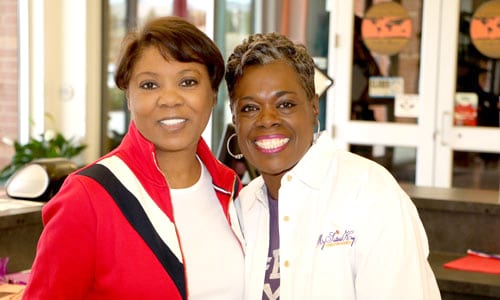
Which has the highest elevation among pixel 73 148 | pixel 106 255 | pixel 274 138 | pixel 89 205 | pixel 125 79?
pixel 125 79

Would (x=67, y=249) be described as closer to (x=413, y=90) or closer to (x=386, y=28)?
(x=413, y=90)

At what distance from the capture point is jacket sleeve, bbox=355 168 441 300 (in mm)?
1658

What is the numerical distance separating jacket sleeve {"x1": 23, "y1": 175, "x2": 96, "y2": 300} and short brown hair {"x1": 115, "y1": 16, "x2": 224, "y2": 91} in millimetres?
341

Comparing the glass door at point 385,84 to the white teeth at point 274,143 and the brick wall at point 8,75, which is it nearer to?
the brick wall at point 8,75

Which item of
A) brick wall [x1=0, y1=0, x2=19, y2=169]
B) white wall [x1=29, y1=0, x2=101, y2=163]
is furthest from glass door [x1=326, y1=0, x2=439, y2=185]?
brick wall [x1=0, y1=0, x2=19, y2=169]

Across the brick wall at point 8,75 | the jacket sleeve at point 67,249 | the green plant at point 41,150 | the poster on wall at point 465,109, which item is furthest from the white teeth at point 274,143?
the brick wall at point 8,75

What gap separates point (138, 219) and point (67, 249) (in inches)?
7.0

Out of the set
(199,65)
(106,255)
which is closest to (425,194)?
(199,65)

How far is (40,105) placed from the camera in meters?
6.46

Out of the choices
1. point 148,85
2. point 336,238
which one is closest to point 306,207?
point 336,238

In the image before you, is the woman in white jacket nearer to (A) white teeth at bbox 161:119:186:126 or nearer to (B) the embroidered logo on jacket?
(B) the embroidered logo on jacket

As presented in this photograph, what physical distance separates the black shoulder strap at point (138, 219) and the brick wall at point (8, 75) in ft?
15.7

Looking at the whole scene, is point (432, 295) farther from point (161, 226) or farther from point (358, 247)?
point (161, 226)

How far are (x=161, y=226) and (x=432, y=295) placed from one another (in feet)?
2.06
